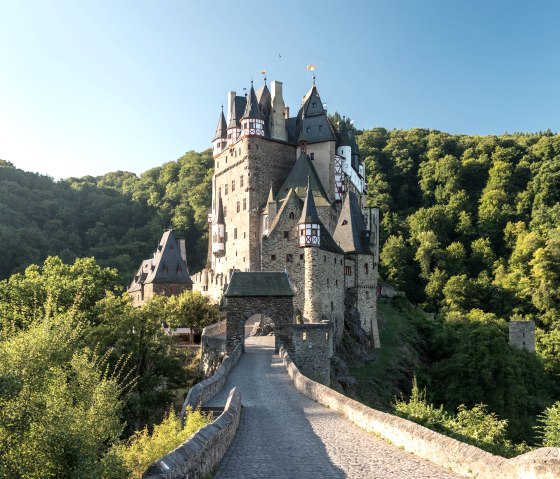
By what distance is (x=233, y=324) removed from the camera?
3091 centimetres

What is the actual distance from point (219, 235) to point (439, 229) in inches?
1506

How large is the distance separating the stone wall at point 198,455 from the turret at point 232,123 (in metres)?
46.1

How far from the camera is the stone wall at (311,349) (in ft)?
101

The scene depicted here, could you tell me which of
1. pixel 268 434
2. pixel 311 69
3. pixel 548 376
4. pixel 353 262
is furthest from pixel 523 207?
pixel 268 434

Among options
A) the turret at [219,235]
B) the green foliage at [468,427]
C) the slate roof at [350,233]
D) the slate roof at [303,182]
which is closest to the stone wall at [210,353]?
the green foliage at [468,427]

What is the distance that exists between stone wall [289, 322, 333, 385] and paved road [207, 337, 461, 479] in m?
10.4

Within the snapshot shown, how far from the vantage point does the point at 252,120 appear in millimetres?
53062

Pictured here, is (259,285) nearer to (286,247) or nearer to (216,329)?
(216,329)

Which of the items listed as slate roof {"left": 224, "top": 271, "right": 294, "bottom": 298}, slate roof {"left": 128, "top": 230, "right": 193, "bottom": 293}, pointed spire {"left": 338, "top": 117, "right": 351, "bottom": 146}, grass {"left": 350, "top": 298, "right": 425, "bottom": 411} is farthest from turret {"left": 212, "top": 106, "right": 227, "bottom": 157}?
slate roof {"left": 224, "top": 271, "right": 294, "bottom": 298}

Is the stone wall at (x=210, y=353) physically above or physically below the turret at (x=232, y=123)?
below

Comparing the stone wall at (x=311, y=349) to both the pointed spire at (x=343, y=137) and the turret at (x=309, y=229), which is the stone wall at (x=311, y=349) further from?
the pointed spire at (x=343, y=137)

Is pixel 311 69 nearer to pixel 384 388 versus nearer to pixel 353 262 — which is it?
pixel 353 262

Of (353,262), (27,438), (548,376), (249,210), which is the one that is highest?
(249,210)

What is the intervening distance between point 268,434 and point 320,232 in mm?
28773
